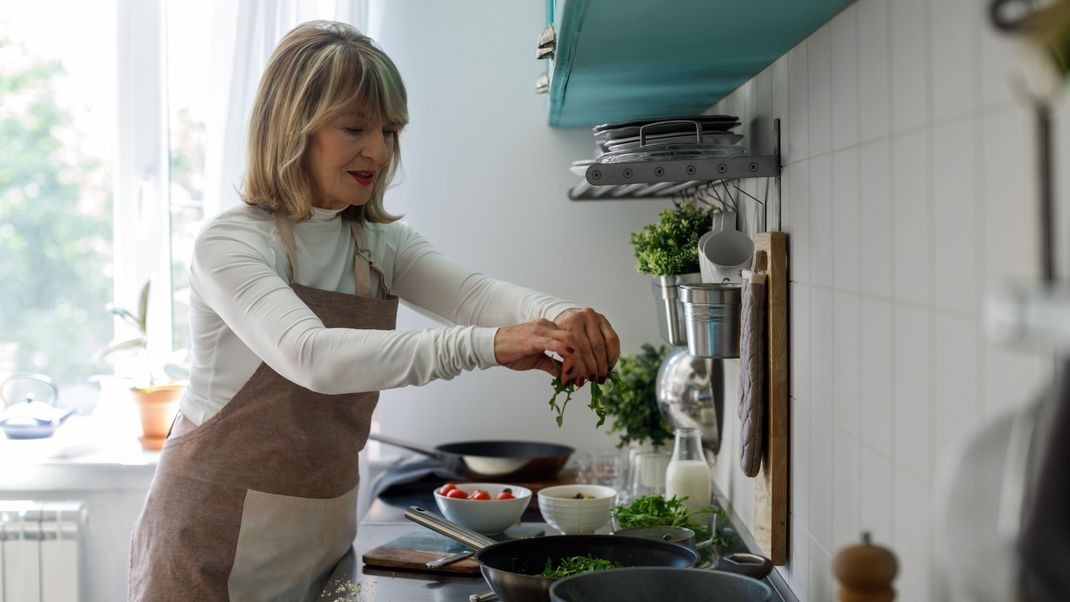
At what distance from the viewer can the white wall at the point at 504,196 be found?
2432mm

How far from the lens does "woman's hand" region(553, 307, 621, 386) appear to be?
4.28 feet

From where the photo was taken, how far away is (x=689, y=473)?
1742 mm

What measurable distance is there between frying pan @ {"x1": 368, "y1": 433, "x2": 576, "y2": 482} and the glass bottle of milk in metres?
0.40

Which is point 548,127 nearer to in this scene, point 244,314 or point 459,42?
point 459,42

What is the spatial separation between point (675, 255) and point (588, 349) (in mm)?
486

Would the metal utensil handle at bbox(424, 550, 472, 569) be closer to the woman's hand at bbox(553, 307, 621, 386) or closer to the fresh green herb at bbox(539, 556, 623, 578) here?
the fresh green herb at bbox(539, 556, 623, 578)

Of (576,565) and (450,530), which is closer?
(576,565)

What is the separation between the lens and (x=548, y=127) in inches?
96.0

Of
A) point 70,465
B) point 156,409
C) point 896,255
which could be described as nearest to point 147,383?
point 156,409

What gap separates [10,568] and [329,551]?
3.97 ft

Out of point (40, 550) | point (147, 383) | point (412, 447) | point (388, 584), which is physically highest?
point (147, 383)

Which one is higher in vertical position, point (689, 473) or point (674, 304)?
point (674, 304)

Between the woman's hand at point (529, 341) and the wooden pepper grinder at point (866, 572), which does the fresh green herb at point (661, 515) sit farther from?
the wooden pepper grinder at point (866, 572)

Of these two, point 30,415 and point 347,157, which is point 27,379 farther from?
point 347,157
